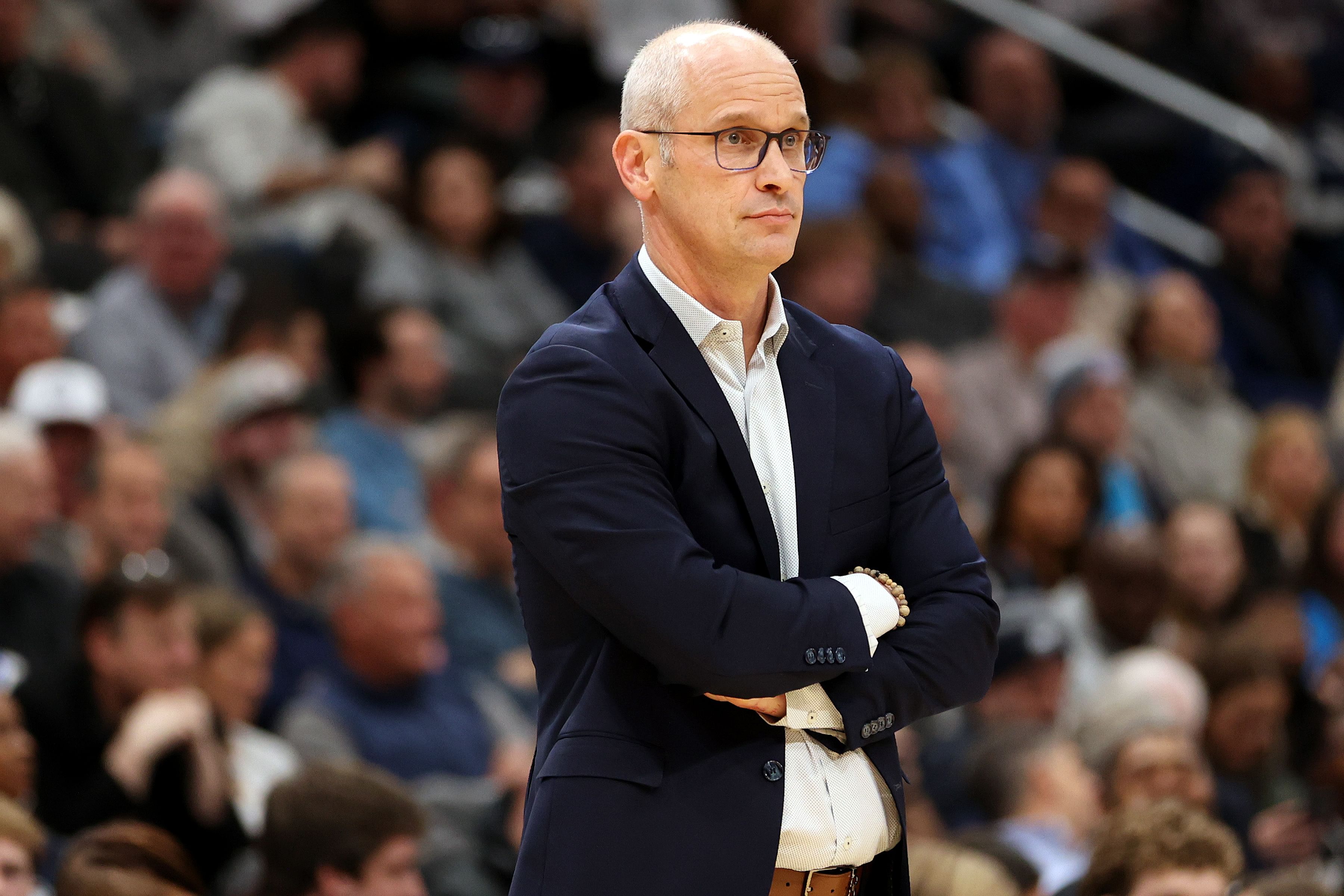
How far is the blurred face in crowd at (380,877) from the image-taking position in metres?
3.53

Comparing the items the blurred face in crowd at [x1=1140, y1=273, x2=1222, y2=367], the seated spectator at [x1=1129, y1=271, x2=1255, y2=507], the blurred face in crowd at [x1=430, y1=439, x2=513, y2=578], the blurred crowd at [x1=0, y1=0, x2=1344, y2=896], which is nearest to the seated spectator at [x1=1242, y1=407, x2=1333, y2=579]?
the blurred crowd at [x1=0, y1=0, x2=1344, y2=896]

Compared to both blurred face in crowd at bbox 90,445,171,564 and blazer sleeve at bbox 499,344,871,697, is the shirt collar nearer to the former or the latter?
blazer sleeve at bbox 499,344,871,697

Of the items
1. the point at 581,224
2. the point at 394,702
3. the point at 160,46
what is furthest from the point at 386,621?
the point at 160,46

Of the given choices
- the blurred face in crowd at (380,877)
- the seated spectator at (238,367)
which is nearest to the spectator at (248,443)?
the seated spectator at (238,367)

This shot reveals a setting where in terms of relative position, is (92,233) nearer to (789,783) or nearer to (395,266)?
(395,266)

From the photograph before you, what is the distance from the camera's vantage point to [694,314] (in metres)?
2.11

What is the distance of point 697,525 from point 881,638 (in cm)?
25

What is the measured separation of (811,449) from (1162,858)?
4.78ft

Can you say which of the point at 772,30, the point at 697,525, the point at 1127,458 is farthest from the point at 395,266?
the point at 697,525

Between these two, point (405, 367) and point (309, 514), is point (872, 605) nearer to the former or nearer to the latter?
point (309, 514)

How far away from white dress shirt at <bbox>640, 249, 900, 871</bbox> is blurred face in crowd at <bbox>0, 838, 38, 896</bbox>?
1.83m

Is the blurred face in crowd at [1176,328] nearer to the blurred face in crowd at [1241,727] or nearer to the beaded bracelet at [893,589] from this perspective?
the blurred face in crowd at [1241,727]

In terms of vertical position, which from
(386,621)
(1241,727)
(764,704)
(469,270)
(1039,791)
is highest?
(469,270)

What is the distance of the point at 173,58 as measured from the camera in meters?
8.09
